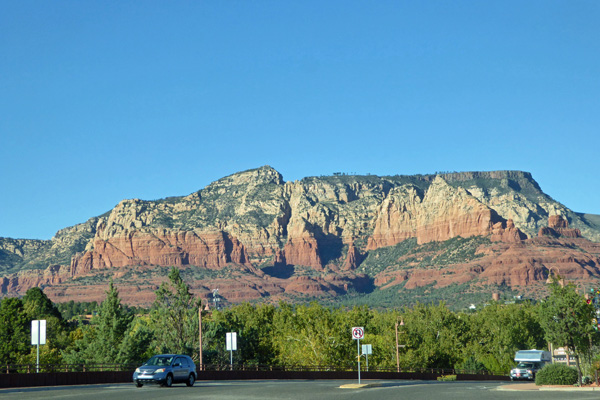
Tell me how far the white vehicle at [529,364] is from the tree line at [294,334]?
191 inches

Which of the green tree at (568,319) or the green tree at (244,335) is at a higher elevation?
the green tree at (568,319)

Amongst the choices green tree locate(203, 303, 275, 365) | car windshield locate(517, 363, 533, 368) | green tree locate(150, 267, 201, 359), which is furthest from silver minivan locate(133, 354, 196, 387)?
green tree locate(203, 303, 275, 365)

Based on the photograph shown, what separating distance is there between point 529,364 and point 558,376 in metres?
23.0

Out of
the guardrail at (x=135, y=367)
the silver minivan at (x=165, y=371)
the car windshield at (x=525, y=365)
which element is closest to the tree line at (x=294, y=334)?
the guardrail at (x=135, y=367)

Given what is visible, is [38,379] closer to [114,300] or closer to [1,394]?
[1,394]

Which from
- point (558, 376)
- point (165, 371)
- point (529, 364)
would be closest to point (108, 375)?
point (165, 371)

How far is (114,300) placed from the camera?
84.4 meters

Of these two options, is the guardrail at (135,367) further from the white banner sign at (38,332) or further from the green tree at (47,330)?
the green tree at (47,330)

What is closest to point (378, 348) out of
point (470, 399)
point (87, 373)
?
point (87, 373)

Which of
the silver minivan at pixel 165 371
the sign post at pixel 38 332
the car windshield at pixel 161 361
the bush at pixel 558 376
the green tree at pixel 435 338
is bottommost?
the green tree at pixel 435 338

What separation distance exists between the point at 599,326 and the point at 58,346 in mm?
82697

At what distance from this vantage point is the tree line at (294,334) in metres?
79.3

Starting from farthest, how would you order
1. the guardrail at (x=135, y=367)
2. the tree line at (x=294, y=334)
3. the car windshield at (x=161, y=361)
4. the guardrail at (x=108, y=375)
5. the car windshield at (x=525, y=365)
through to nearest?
the tree line at (x=294, y=334), the car windshield at (x=525, y=365), the guardrail at (x=135, y=367), the car windshield at (x=161, y=361), the guardrail at (x=108, y=375)

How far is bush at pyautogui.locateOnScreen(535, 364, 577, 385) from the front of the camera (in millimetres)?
46094
